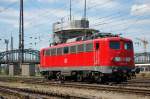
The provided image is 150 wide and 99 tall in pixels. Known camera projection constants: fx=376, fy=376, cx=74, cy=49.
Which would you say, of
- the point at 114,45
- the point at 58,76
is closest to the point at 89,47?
the point at 114,45

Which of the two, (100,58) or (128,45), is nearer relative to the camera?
(100,58)

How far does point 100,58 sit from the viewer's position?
2706cm

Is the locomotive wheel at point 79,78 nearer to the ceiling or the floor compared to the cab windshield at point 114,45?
nearer to the floor

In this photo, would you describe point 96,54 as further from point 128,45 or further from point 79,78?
point 79,78

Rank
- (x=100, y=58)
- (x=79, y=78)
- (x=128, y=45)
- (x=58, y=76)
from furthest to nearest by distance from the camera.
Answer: (x=58, y=76), (x=79, y=78), (x=128, y=45), (x=100, y=58)

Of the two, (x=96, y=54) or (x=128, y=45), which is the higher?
(x=128, y=45)

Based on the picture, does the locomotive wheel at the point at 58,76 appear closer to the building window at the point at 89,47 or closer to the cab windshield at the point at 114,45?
the building window at the point at 89,47

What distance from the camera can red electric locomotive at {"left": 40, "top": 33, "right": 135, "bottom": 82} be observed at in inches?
1048

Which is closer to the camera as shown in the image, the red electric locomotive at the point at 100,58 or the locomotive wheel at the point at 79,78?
the red electric locomotive at the point at 100,58

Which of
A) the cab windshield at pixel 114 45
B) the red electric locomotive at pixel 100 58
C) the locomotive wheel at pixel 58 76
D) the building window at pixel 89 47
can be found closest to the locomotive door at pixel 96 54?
the red electric locomotive at pixel 100 58

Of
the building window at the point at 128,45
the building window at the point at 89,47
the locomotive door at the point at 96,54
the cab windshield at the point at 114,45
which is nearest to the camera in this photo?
the cab windshield at the point at 114,45

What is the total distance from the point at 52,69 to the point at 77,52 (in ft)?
21.3

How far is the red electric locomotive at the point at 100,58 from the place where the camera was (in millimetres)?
26625

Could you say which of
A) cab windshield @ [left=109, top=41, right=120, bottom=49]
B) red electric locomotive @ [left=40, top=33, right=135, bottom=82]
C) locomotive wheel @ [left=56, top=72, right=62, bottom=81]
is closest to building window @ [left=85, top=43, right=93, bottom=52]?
red electric locomotive @ [left=40, top=33, right=135, bottom=82]
